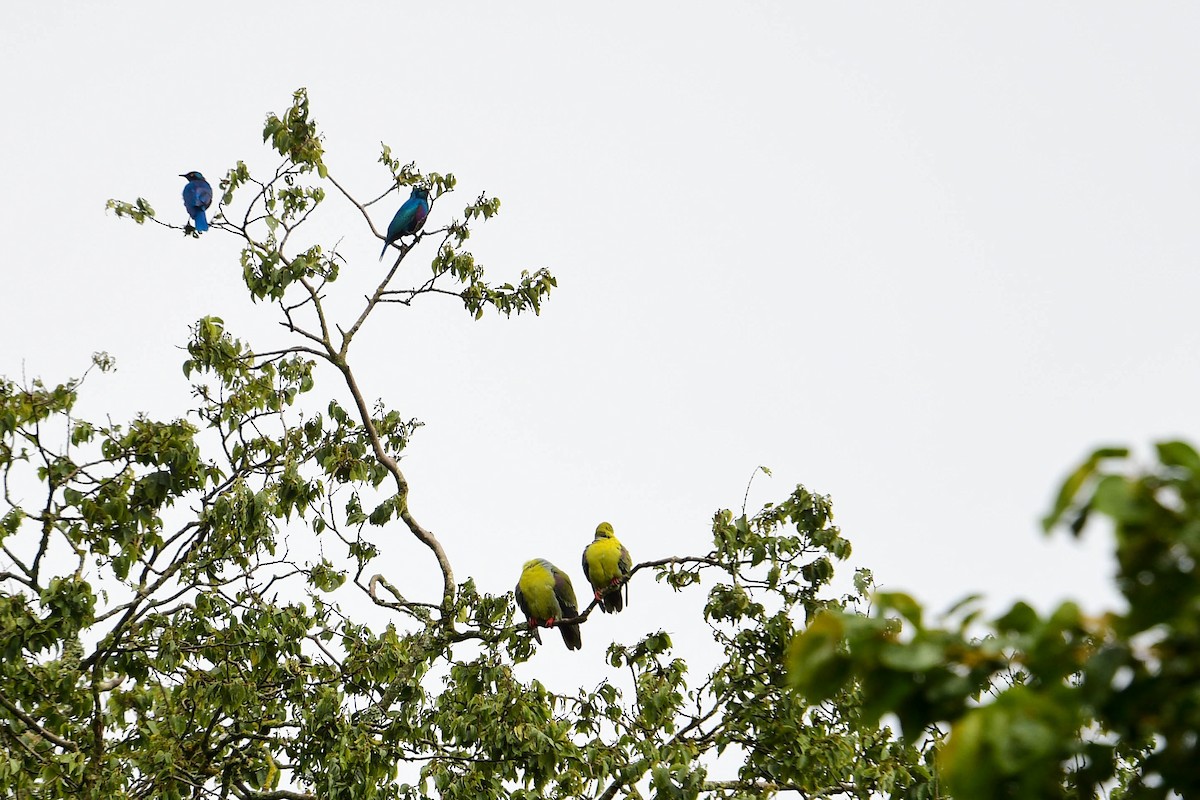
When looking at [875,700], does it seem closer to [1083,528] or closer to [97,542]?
[1083,528]

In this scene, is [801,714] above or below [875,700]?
above

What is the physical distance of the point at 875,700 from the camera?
204cm

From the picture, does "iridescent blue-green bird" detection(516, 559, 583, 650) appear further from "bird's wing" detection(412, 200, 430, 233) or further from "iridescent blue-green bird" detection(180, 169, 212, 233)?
"iridescent blue-green bird" detection(180, 169, 212, 233)

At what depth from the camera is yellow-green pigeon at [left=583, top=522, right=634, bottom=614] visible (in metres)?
8.50

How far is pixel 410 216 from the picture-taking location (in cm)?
872

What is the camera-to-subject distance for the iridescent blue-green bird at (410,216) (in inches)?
333

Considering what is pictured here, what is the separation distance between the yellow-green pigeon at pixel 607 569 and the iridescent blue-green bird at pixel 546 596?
182 millimetres

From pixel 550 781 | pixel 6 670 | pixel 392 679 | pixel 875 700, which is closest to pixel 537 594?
pixel 392 679

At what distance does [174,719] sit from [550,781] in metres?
2.29

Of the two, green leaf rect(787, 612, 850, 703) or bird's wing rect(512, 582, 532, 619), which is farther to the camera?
bird's wing rect(512, 582, 532, 619)

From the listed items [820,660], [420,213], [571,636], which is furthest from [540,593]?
[820,660]

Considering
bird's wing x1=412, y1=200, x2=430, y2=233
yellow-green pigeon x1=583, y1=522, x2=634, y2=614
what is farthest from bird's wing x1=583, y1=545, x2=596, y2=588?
bird's wing x1=412, y1=200, x2=430, y2=233

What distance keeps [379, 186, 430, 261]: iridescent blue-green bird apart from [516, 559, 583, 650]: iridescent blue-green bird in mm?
2535

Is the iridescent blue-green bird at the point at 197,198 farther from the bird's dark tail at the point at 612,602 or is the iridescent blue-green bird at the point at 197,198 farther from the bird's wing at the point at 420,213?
the bird's dark tail at the point at 612,602
